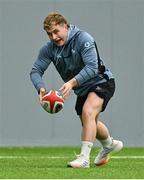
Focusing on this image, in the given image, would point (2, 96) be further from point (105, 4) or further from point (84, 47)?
point (84, 47)

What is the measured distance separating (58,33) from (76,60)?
1.12 ft

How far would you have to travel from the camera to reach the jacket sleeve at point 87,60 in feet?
28.1

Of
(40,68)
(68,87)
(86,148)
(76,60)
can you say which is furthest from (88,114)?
(40,68)

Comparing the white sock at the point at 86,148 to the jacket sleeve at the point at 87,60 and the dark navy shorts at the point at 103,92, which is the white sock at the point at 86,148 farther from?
the jacket sleeve at the point at 87,60

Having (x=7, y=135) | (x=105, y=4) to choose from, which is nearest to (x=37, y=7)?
(x=105, y=4)

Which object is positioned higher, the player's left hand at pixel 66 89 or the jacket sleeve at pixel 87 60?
the jacket sleeve at pixel 87 60

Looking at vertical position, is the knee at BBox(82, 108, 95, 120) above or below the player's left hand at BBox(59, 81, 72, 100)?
below

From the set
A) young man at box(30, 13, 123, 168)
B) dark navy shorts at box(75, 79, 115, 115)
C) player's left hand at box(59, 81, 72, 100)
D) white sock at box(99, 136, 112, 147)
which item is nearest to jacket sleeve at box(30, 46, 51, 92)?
young man at box(30, 13, 123, 168)

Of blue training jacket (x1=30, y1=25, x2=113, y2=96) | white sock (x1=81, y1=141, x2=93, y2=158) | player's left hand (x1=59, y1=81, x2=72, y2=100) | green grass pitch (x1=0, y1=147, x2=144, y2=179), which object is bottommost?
green grass pitch (x1=0, y1=147, x2=144, y2=179)

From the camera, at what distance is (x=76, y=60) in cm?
877

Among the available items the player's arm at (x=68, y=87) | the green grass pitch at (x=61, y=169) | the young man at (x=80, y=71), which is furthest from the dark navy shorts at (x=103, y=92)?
the green grass pitch at (x=61, y=169)

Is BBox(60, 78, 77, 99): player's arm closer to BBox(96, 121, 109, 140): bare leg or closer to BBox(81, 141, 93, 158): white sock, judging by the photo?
BBox(81, 141, 93, 158): white sock

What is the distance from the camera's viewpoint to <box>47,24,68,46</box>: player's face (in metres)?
8.59

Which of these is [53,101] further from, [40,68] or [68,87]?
[40,68]
